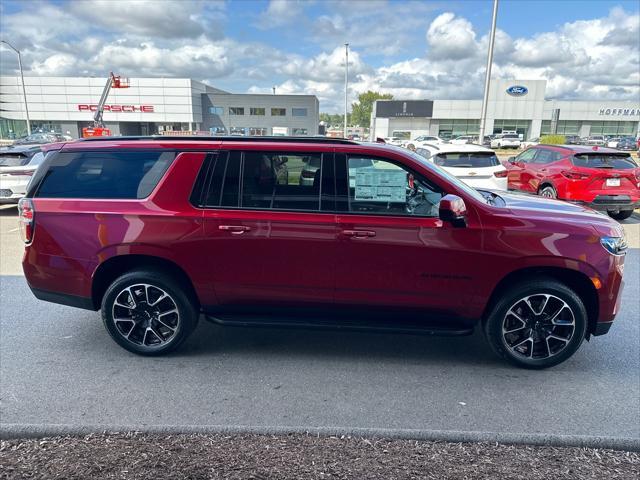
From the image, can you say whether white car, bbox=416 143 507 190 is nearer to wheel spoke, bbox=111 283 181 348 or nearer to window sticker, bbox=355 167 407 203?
window sticker, bbox=355 167 407 203

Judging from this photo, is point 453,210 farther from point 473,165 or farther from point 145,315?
point 473,165

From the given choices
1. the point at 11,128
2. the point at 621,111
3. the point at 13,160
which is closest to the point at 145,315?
the point at 13,160

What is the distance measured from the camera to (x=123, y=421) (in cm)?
293

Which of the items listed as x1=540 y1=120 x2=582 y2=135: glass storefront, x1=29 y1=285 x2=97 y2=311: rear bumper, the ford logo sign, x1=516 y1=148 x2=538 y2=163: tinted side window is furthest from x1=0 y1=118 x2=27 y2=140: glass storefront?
x1=540 y1=120 x2=582 y2=135: glass storefront

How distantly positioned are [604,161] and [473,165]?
3.00 meters

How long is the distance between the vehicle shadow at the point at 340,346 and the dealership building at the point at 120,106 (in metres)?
50.3

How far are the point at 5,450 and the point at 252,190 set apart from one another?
238 cm

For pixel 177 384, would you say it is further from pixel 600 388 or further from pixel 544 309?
pixel 600 388

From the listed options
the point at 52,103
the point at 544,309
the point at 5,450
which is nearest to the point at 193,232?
the point at 5,450

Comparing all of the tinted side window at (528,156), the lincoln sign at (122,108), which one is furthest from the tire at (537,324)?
the lincoln sign at (122,108)

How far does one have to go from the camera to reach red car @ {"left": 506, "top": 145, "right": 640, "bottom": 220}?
921 cm

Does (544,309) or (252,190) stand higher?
(252,190)

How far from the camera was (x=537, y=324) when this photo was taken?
140 inches

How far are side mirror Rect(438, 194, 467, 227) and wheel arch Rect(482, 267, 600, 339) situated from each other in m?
0.61
